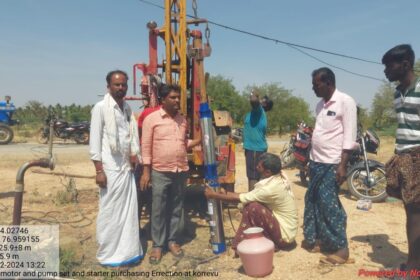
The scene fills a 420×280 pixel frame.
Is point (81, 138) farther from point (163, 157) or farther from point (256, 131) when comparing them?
point (163, 157)

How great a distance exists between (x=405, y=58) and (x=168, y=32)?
3066 mm

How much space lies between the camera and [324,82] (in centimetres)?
352

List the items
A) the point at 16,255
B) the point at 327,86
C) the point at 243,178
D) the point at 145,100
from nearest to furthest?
the point at 16,255
the point at 327,86
the point at 145,100
the point at 243,178

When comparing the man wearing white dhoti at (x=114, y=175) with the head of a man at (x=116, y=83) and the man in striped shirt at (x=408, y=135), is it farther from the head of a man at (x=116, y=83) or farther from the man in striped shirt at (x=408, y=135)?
the man in striped shirt at (x=408, y=135)

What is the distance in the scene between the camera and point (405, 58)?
2869 millimetres

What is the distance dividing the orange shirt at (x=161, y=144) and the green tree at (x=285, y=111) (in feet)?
92.4

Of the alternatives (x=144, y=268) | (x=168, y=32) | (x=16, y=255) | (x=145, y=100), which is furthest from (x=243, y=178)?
(x=16, y=255)

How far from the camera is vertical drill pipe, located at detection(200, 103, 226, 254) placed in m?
3.77

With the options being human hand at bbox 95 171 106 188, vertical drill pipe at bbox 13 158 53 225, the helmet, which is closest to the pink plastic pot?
human hand at bbox 95 171 106 188

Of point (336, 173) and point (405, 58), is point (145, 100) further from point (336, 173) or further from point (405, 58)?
point (405, 58)

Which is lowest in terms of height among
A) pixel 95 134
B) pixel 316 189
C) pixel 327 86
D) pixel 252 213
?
pixel 252 213

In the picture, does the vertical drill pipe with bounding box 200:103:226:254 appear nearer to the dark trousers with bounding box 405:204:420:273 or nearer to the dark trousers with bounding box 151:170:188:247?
the dark trousers with bounding box 151:170:188:247

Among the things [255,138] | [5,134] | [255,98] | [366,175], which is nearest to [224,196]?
[255,138]

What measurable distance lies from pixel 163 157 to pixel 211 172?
1.74ft
